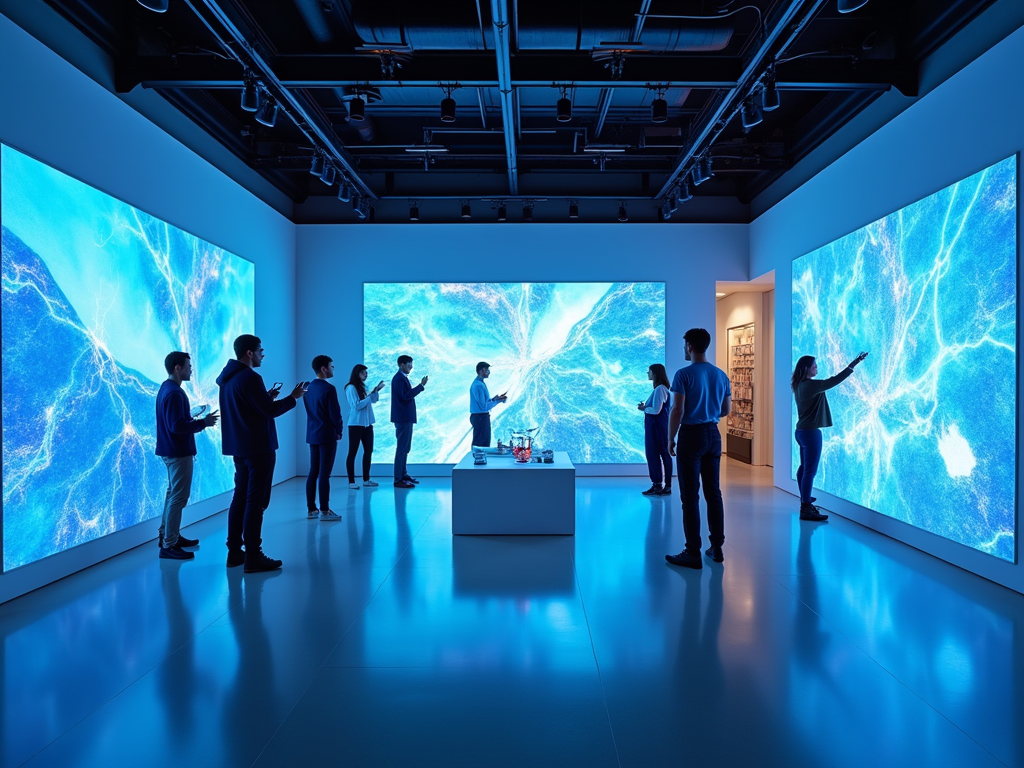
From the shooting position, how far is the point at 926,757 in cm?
199

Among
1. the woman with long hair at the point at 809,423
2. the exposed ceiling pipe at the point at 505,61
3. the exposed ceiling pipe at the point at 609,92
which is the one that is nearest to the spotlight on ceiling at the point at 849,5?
the exposed ceiling pipe at the point at 609,92

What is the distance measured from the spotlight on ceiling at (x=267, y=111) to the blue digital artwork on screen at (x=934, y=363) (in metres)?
5.01

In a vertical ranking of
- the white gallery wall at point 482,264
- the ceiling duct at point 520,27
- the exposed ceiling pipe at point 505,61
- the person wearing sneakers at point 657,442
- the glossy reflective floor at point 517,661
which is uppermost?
the ceiling duct at point 520,27

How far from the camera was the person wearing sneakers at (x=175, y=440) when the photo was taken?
4.21m

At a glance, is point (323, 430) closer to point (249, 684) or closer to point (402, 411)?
point (402, 411)

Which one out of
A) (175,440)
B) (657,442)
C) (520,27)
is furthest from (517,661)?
(657,442)

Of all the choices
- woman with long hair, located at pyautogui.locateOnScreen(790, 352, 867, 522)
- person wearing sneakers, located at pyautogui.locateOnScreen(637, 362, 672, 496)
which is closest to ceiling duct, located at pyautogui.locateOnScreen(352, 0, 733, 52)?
woman with long hair, located at pyautogui.locateOnScreen(790, 352, 867, 522)

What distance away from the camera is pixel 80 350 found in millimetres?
4031

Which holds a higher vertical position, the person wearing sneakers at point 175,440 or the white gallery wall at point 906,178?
the white gallery wall at point 906,178

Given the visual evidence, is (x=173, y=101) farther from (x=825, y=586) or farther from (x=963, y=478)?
(x=963, y=478)

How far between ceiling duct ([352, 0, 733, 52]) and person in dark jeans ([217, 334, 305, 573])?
2.45 metres

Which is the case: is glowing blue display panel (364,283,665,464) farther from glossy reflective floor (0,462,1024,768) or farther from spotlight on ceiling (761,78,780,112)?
glossy reflective floor (0,462,1024,768)

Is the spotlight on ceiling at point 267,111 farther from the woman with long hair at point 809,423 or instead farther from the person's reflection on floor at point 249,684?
the woman with long hair at point 809,423

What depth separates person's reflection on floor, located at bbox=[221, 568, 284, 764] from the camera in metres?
2.14
